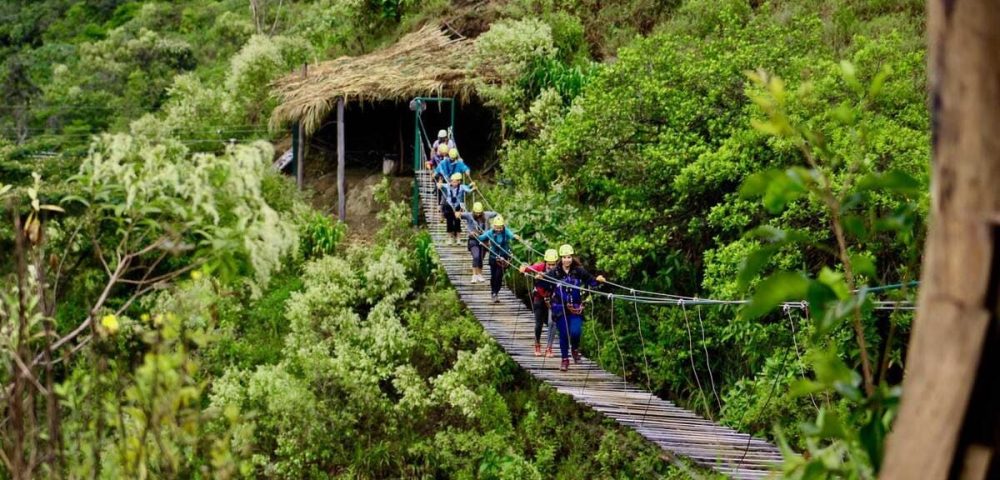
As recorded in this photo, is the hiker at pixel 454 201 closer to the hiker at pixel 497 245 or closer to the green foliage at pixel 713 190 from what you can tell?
the green foliage at pixel 713 190

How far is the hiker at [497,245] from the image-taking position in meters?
8.05

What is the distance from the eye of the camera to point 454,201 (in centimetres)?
918

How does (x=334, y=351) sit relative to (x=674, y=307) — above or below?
below

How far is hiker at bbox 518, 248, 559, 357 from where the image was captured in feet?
22.5

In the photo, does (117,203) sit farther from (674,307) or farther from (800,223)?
(674,307)

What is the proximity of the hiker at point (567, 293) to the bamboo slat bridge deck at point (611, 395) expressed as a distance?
278mm

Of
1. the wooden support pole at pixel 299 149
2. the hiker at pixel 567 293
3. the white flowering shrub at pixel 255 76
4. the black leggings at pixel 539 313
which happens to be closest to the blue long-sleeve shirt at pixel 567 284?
the hiker at pixel 567 293

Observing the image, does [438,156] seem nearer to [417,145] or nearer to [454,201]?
[454,201]

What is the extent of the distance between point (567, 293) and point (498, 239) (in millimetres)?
1593

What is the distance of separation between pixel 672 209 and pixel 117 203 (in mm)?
6205

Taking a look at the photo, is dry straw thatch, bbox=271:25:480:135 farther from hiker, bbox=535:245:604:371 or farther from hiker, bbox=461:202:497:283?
hiker, bbox=535:245:604:371

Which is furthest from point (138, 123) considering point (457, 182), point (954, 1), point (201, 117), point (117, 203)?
point (954, 1)

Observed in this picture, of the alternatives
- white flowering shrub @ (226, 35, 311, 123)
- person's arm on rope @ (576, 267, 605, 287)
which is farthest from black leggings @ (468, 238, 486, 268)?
white flowering shrub @ (226, 35, 311, 123)

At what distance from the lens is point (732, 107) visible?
791 centimetres
